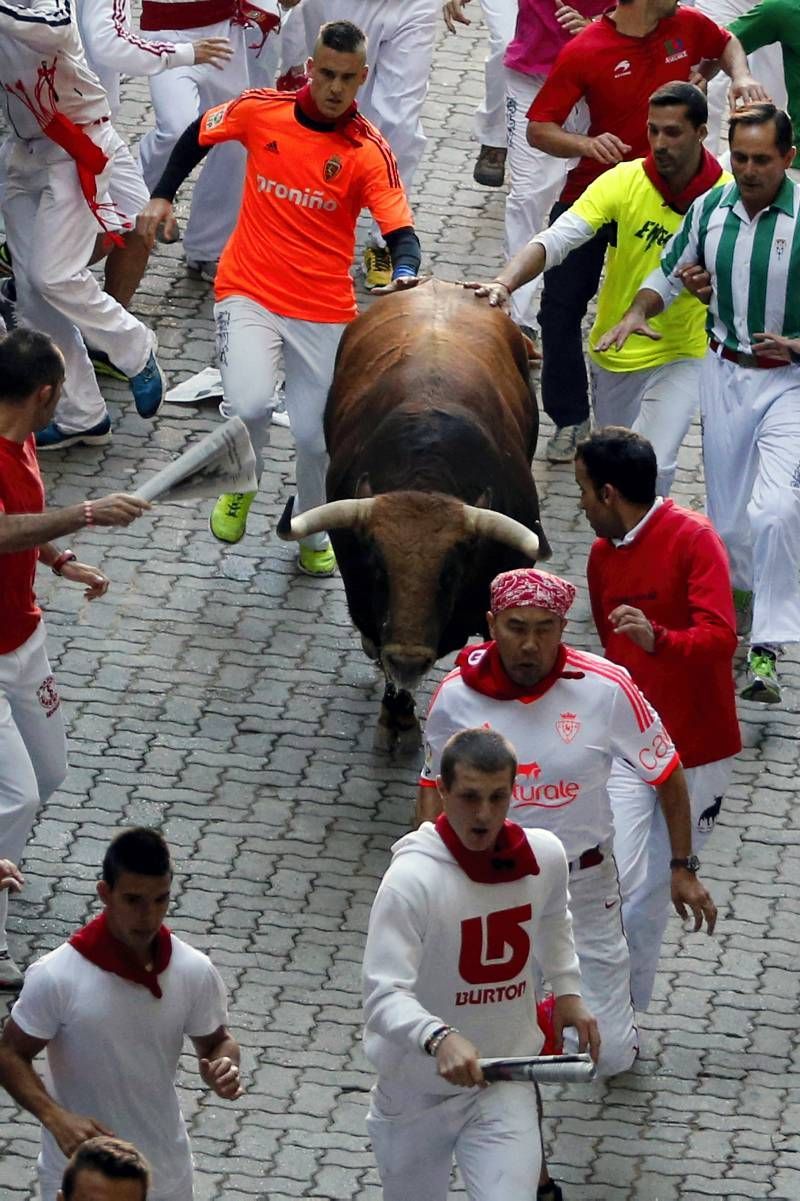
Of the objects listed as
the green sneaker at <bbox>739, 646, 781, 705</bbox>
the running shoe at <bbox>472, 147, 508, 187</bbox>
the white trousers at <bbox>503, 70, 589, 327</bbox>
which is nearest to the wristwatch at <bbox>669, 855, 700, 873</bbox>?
the green sneaker at <bbox>739, 646, 781, 705</bbox>

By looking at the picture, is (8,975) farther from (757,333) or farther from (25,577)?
(757,333)

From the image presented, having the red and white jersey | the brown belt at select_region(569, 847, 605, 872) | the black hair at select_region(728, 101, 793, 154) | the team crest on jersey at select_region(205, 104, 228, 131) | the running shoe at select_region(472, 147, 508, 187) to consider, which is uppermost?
the black hair at select_region(728, 101, 793, 154)

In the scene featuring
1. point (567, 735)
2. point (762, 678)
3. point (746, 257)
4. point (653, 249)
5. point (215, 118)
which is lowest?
point (762, 678)

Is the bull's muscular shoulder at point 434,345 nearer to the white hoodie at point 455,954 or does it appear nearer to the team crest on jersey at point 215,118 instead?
the team crest on jersey at point 215,118

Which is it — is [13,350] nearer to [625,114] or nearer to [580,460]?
[580,460]

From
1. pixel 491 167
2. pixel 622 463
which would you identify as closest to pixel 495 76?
pixel 491 167

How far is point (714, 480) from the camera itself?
11.2 meters

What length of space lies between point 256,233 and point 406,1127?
5.72 metres

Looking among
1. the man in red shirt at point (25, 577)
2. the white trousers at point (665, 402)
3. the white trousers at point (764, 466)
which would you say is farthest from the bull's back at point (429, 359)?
the man in red shirt at point (25, 577)

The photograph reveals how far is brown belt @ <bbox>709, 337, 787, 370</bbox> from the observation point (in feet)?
35.2

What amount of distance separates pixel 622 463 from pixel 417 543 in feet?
5.62

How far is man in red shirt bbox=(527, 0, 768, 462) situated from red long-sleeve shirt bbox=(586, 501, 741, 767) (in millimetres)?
3514

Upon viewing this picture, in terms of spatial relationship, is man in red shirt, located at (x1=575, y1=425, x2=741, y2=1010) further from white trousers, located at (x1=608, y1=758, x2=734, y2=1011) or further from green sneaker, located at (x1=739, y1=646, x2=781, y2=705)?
green sneaker, located at (x1=739, y1=646, x2=781, y2=705)

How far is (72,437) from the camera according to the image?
12.6 m
